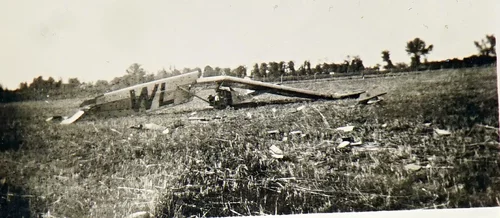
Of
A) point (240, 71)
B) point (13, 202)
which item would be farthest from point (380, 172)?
point (13, 202)

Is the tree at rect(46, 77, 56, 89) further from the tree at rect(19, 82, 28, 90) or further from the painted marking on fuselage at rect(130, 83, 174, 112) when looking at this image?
the painted marking on fuselage at rect(130, 83, 174, 112)

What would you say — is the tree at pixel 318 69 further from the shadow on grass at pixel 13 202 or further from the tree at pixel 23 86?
the shadow on grass at pixel 13 202

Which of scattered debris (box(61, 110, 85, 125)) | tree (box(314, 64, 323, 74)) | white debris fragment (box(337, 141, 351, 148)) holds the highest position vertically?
tree (box(314, 64, 323, 74))

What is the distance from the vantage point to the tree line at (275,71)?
6.04ft

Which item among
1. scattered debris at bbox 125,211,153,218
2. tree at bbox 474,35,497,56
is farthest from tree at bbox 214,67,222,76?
tree at bbox 474,35,497,56

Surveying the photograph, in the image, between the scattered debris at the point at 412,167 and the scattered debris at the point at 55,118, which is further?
the scattered debris at the point at 55,118

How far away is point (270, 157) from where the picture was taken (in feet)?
6.38

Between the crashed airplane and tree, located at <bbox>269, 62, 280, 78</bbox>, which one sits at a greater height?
tree, located at <bbox>269, 62, 280, 78</bbox>

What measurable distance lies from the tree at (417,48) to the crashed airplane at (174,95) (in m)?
0.31

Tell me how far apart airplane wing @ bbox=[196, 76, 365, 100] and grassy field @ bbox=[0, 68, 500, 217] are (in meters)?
0.03

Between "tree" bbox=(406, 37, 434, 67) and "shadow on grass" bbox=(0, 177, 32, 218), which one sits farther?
"shadow on grass" bbox=(0, 177, 32, 218)

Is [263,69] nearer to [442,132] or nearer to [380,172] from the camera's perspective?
[380,172]

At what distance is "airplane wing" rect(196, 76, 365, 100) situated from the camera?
192cm

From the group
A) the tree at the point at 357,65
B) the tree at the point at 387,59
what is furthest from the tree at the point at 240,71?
the tree at the point at 387,59
